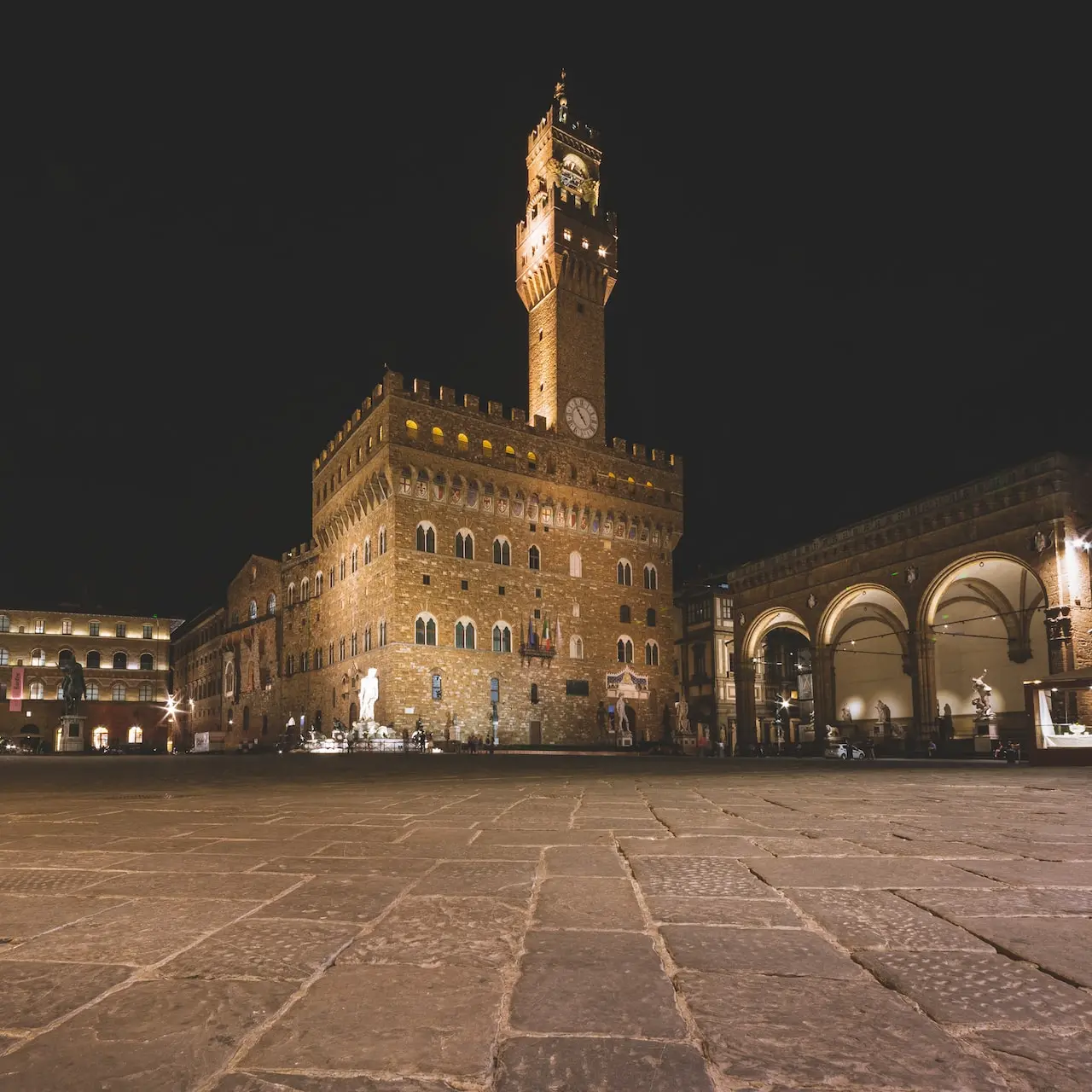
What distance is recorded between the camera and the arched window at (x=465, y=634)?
3675cm

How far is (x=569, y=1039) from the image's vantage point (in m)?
1.54

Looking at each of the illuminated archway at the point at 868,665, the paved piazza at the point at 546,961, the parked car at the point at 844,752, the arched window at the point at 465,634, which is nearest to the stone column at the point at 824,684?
the illuminated archway at the point at 868,665

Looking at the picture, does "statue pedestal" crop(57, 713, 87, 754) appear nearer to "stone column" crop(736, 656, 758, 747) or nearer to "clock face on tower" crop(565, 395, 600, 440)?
"clock face on tower" crop(565, 395, 600, 440)

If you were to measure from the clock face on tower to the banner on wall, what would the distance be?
123 feet

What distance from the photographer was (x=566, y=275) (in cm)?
4328

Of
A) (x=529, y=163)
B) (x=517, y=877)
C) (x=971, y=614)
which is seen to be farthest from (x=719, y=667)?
(x=517, y=877)

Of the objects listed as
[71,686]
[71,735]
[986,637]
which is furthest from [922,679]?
[71,735]

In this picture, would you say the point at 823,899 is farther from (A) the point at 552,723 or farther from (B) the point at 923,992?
(A) the point at 552,723

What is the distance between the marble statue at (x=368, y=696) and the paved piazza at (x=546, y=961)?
30.2 meters

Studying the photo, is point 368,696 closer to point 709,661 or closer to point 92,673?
point 709,661

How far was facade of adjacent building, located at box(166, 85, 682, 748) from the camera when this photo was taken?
118 ft

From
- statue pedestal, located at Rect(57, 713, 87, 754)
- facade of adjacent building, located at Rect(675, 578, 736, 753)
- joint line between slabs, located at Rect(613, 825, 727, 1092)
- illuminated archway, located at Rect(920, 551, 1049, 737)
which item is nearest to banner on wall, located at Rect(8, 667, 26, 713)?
statue pedestal, located at Rect(57, 713, 87, 754)

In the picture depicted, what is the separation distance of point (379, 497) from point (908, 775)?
28370 millimetres

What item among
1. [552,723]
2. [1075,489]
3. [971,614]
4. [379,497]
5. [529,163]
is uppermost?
[529,163]
